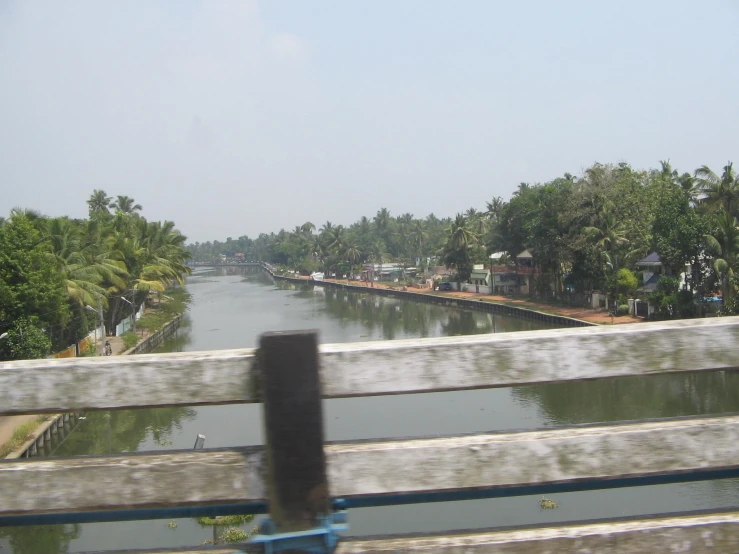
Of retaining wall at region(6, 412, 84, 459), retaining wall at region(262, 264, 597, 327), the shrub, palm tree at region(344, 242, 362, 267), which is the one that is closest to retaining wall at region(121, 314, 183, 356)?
the shrub

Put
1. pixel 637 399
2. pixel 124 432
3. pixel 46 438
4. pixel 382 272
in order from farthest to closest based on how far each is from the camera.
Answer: pixel 382 272 → pixel 637 399 → pixel 124 432 → pixel 46 438

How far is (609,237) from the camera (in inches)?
1217

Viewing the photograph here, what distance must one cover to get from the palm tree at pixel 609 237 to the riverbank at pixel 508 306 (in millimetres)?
2787

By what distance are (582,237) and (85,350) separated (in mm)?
22868

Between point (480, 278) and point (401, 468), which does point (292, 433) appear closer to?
point (401, 468)

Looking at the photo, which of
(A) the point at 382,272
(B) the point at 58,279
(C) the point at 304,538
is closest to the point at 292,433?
(C) the point at 304,538

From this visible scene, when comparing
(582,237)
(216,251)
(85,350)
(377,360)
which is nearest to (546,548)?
(377,360)

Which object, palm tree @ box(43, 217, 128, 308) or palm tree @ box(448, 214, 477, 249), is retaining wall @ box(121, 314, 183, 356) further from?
palm tree @ box(448, 214, 477, 249)

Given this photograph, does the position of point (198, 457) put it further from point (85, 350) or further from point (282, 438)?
point (85, 350)

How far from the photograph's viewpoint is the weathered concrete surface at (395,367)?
156 centimetres

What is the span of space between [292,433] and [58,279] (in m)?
18.5

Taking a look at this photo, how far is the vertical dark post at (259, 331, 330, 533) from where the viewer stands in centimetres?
148

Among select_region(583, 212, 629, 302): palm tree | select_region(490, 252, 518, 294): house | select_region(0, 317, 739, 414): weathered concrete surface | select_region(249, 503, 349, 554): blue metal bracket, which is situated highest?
select_region(583, 212, 629, 302): palm tree

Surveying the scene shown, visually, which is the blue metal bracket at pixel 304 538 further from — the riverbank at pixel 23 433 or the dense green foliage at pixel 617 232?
the dense green foliage at pixel 617 232
